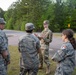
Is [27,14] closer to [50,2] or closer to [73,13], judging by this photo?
[50,2]

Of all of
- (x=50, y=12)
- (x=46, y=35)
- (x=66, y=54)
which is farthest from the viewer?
(x=50, y=12)

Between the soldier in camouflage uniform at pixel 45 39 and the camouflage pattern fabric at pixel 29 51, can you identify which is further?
the soldier in camouflage uniform at pixel 45 39

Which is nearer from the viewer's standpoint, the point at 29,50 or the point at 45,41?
the point at 29,50

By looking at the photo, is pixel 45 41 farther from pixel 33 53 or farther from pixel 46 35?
pixel 33 53

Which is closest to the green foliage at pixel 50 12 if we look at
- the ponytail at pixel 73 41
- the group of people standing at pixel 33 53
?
the group of people standing at pixel 33 53

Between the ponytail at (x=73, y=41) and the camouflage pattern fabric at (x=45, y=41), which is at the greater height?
the ponytail at (x=73, y=41)

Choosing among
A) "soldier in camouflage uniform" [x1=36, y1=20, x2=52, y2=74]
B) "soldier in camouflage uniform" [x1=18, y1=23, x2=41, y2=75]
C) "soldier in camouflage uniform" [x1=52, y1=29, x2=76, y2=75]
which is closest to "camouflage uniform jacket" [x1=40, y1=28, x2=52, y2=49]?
"soldier in camouflage uniform" [x1=36, y1=20, x2=52, y2=74]

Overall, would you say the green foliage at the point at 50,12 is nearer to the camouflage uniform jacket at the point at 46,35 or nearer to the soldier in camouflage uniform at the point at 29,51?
the camouflage uniform jacket at the point at 46,35

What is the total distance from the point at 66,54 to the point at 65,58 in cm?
8

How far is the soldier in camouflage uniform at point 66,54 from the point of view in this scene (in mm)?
5262

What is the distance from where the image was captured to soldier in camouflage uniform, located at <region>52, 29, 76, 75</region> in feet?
17.3

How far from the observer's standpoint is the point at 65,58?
5297 mm

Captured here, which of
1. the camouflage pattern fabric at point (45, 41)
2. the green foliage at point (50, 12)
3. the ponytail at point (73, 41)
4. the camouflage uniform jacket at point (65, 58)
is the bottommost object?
the green foliage at point (50, 12)

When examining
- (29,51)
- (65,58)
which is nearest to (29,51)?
(29,51)
